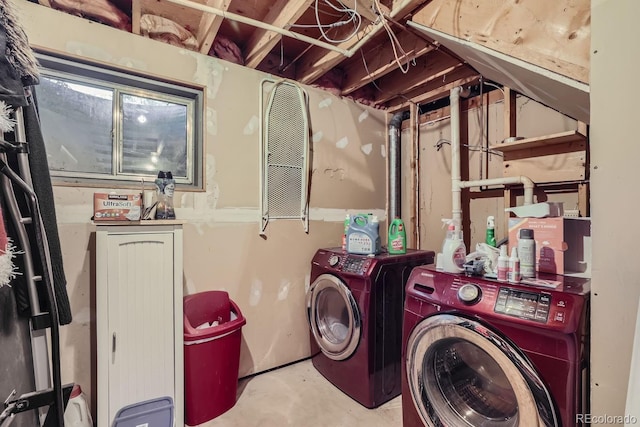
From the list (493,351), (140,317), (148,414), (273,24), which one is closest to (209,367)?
(148,414)

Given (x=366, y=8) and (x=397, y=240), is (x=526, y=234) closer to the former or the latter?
(x=397, y=240)

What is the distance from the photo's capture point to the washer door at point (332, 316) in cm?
190

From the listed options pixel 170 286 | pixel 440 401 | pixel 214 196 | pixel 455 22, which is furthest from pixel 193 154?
pixel 440 401

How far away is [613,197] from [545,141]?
1.04m

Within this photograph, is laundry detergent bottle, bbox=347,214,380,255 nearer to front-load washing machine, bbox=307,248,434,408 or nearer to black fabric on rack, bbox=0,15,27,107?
front-load washing machine, bbox=307,248,434,408

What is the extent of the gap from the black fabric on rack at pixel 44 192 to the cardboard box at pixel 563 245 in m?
2.08

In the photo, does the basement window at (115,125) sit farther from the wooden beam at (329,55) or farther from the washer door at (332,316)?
the washer door at (332,316)

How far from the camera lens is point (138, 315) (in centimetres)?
154

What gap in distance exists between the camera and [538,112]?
77.9 inches

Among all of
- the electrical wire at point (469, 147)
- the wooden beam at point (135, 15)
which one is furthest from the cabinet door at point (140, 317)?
the electrical wire at point (469, 147)

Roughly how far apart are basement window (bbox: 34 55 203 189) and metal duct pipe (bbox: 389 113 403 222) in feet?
5.45

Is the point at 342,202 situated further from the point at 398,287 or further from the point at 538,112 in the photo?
the point at 538,112

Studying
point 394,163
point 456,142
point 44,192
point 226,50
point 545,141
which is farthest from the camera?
point 394,163

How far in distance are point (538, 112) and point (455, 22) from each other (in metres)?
0.92
